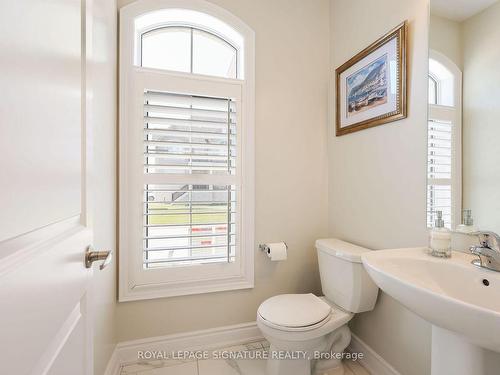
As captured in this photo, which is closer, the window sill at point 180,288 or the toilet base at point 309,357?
the toilet base at point 309,357

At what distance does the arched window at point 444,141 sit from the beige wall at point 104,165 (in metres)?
1.55

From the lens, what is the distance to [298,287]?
6.33 feet

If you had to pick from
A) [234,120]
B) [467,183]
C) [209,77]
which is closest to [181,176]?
[234,120]

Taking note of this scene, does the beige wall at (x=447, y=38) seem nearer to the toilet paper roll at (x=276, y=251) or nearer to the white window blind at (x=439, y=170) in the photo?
the white window blind at (x=439, y=170)

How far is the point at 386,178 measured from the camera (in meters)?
1.45

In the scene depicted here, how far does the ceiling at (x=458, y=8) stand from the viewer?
1.03m

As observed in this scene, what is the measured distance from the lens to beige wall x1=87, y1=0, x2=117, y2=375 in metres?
1.13

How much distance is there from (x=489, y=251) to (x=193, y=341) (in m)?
1.70

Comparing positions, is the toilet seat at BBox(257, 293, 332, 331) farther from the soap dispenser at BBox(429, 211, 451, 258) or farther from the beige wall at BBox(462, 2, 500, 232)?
the beige wall at BBox(462, 2, 500, 232)

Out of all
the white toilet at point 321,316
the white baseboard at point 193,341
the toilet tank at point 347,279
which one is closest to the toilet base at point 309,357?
the white toilet at point 321,316

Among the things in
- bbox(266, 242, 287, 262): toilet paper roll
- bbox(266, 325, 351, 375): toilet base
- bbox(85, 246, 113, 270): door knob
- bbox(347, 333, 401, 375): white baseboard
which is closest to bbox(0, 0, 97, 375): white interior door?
bbox(85, 246, 113, 270): door knob

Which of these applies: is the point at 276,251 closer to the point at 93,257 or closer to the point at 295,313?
the point at 295,313

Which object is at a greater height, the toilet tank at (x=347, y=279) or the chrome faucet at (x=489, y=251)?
the chrome faucet at (x=489, y=251)

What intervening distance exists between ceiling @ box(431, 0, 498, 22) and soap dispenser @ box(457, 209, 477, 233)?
33.3 inches
